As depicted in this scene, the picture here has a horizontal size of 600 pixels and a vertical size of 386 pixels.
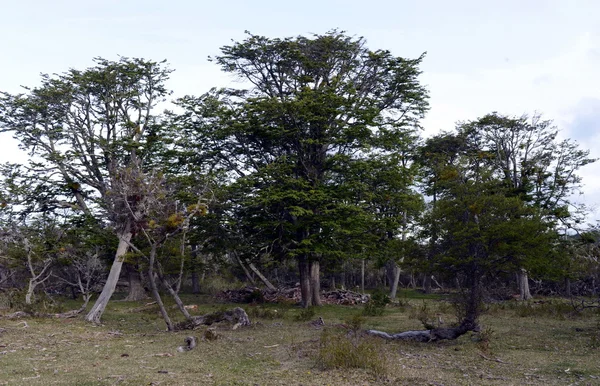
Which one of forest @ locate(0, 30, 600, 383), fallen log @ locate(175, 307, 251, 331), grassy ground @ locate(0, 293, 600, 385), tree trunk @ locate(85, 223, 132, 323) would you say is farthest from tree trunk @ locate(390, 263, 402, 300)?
tree trunk @ locate(85, 223, 132, 323)

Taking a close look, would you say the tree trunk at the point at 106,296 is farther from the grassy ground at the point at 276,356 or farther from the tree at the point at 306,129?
the tree at the point at 306,129

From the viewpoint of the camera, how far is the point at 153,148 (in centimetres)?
2703

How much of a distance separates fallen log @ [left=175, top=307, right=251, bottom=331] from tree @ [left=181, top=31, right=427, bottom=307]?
581cm

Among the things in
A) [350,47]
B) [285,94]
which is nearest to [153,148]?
[285,94]

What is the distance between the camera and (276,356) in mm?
10578

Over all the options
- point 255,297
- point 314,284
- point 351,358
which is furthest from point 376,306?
point 351,358

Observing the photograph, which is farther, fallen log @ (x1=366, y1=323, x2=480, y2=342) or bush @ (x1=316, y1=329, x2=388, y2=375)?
fallen log @ (x1=366, y1=323, x2=480, y2=342)

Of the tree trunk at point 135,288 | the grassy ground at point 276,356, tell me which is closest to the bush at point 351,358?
the grassy ground at point 276,356

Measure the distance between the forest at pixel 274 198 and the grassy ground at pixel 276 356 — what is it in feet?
3.40

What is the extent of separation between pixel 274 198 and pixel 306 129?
3774 millimetres

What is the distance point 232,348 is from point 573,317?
11.8m

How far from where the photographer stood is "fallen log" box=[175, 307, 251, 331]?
578 inches

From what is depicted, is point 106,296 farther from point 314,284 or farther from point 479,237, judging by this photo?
point 479,237

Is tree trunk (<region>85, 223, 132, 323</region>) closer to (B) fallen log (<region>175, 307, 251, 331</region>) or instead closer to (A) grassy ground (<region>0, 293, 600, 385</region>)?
(A) grassy ground (<region>0, 293, 600, 385</region>)
